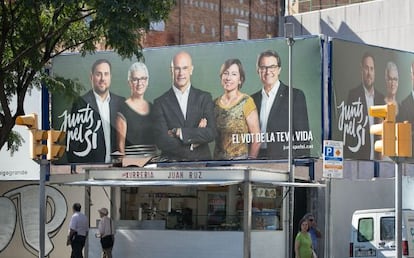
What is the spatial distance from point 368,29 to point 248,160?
1500 centimetres

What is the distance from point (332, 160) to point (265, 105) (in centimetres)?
989

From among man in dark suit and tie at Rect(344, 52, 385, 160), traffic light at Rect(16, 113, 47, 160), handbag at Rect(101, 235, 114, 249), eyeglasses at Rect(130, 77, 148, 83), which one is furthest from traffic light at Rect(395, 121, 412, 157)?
eyeglasses at Rect(130, 77, 148, 83)

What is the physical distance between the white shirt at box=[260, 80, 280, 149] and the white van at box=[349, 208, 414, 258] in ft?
24.7

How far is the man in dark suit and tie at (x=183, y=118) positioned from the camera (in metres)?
29.5

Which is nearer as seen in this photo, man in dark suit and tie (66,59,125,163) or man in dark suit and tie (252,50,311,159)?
man in dark suit and tie (252,50,311,159)

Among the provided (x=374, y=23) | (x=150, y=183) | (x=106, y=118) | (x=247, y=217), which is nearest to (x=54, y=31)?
(x=150, y=183)

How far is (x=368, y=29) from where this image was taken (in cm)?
4131

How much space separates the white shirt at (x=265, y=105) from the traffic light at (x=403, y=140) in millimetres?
13433

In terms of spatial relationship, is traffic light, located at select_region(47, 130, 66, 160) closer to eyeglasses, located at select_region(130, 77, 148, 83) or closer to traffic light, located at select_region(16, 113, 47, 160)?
traffic light, located at select_region(16, 113, 47, 160)

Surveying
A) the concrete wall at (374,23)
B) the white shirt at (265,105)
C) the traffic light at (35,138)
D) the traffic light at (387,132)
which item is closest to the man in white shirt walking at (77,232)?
the traffic light at (35,138)

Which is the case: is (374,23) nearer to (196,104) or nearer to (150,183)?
(196,104)

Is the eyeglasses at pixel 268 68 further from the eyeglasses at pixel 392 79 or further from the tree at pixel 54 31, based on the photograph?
the tree at pixel 54 31

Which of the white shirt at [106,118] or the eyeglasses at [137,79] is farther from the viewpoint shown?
the white shirt at [106,118]

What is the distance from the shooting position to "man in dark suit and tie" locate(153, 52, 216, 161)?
96.9 feet
